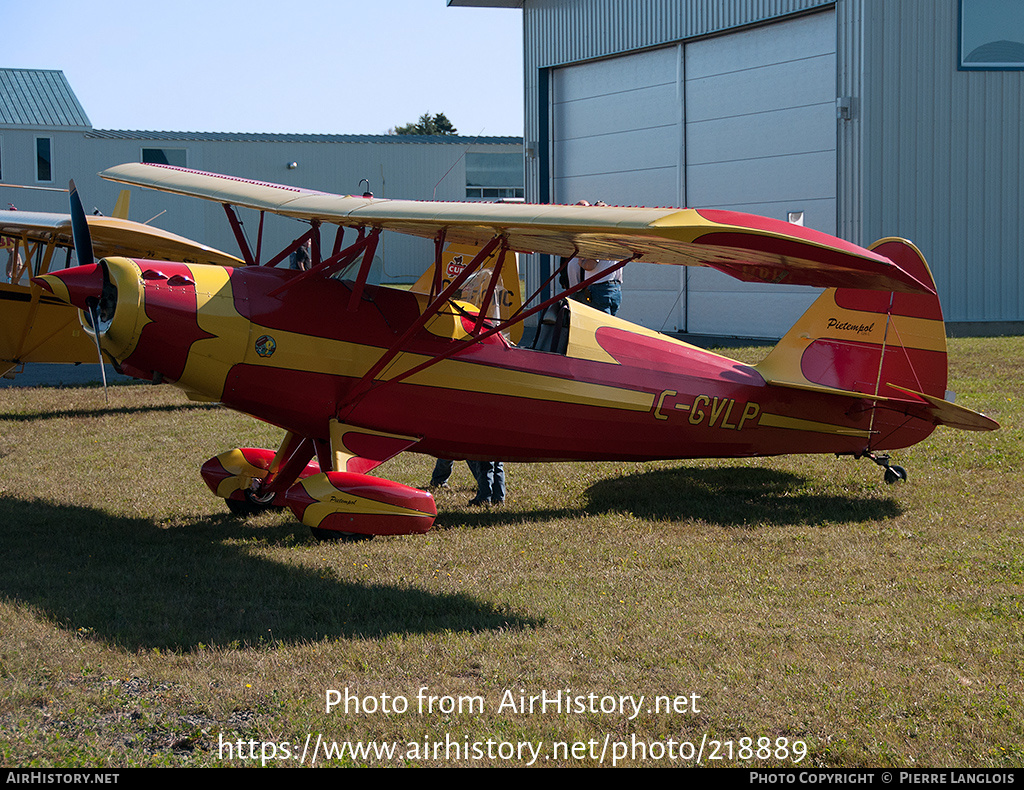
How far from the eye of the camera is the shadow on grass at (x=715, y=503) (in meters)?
7.14

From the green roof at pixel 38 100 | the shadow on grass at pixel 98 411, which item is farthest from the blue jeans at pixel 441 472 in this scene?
the green roof at pixel 38 100

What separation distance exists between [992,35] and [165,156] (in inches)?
1145

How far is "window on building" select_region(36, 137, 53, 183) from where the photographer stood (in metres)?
34.7

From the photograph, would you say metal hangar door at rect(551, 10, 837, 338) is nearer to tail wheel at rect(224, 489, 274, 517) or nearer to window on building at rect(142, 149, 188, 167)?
tail wheel at rect(224, 489, 274, 517)

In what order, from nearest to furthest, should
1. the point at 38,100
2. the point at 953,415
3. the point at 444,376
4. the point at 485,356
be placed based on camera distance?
the point at 444,376 → the point at 485,356 → the point at 953,415 → the point at 38,100

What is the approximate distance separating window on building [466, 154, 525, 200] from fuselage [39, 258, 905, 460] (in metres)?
35.7

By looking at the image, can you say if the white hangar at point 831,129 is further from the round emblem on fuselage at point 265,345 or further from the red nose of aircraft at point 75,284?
the red nose of aircraft at point 75,284

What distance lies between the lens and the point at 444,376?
6887 mm

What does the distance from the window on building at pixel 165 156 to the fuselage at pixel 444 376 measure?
32.8 metres

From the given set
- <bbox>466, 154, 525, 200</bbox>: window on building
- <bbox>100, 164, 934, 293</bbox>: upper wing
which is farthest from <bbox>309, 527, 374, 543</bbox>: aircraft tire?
<bbox>466, 154, 525, 200</bbox>: window on building

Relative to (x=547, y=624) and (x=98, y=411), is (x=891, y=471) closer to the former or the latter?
(x=547, y=624)

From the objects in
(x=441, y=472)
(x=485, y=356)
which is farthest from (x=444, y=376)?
(x=441, y=472)
